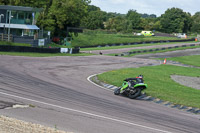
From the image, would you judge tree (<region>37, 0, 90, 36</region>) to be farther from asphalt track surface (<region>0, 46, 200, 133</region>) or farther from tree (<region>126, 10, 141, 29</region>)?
tree (<region>126, 10, 141, 29</region>)

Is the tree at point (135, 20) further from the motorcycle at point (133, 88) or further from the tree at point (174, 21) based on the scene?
the motorcycle at point (133, 88)

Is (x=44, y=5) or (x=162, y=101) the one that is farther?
(x=44, y=5)

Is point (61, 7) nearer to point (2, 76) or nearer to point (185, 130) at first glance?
point (2, 76)

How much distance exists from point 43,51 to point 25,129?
108 ft

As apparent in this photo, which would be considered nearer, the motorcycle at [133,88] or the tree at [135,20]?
the motorcycle at [133,88]

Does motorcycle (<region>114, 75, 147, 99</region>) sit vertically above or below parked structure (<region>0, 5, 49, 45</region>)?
below

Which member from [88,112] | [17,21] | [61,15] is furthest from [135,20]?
[88,112]

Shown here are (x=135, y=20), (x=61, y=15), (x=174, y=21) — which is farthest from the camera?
(x=174, y=21)

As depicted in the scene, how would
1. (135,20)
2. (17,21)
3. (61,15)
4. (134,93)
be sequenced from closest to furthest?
1. (134,93)
2. (17,21)
3. (61,15)
4. (135,20)

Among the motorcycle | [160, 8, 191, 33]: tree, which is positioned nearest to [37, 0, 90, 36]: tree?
the motorcycle

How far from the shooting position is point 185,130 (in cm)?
1170

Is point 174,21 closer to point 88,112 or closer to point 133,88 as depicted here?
point 133,88

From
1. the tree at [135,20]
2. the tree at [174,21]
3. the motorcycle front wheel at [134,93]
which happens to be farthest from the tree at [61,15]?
the tree at [174,21]

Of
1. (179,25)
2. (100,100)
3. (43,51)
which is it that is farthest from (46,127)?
(179,25)
